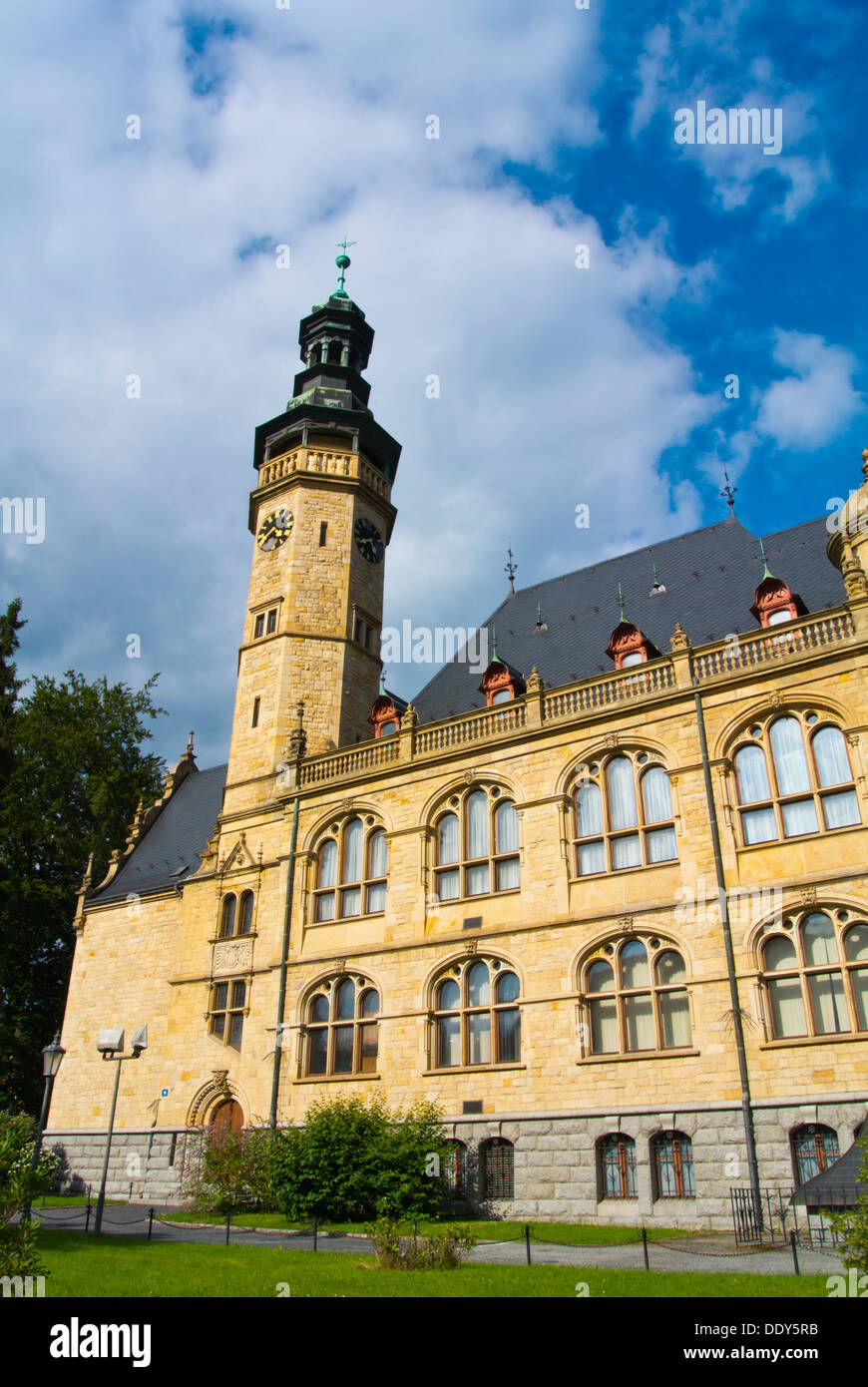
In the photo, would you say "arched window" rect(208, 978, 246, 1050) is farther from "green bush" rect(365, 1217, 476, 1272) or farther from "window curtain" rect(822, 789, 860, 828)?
"window curtain" rect(822, 789, 860, 828)

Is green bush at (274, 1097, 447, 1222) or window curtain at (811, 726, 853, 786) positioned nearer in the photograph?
window curtain at (811, 726, 853, 786)

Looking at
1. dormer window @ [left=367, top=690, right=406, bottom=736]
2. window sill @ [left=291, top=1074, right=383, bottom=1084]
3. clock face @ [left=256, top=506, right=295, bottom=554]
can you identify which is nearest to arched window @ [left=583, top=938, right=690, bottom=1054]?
window sill @ [left=291, top=1074, right=383, bottom=1084]

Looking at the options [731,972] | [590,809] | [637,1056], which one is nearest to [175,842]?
[590,809]

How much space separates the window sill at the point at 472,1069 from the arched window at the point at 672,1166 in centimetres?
338

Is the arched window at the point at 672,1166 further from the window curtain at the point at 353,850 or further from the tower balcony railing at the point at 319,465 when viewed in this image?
the tower balcony railing at the point at 319,465

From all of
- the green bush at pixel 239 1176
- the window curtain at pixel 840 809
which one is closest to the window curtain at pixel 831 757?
the window curtain at pixel 840 809

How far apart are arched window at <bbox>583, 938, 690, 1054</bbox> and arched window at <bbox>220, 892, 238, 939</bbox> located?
11763 millimetres

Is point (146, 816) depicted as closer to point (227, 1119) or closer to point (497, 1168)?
point (227, 1119)

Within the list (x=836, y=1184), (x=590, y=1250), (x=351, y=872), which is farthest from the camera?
(x=351, y=872)

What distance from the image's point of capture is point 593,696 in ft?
78.3

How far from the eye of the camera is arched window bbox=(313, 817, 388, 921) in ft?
85.7

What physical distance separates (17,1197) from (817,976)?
14.3m

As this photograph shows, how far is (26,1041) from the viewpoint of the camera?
37.0 metres
